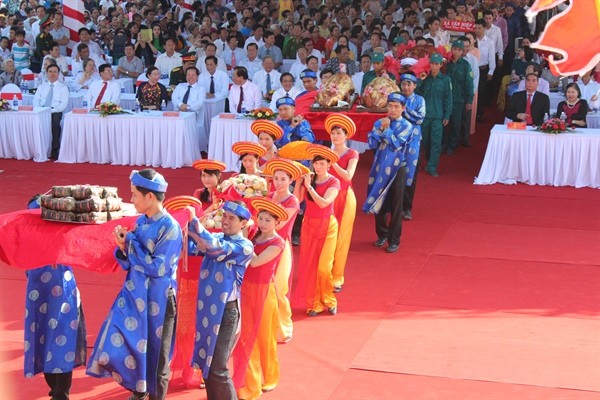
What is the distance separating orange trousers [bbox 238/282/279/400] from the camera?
667 centimetres

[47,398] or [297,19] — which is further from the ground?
[297,19]

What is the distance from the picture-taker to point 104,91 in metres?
15.2

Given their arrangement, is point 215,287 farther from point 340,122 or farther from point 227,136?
point 227,136

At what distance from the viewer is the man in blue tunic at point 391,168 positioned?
1012 centimetres

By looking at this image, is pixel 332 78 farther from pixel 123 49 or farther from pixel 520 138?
pixel 123 49

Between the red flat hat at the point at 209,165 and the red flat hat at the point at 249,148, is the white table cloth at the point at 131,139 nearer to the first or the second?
the red flat hat at the point at 249,148

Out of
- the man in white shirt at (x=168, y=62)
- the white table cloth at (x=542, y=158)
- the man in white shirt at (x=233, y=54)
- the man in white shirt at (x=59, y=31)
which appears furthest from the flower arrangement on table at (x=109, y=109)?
the man in white shirt at (x=59, y=31)

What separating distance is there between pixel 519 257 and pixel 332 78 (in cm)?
319

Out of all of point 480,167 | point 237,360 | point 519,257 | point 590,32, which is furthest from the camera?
point 480,167

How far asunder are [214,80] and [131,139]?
189cm

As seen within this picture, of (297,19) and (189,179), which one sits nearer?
(189,179)

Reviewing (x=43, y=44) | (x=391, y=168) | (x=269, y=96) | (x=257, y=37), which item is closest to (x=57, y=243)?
(x=391, y=168)

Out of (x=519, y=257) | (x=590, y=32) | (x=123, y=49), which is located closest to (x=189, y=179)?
(x=519, y=257)

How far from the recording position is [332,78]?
11.9 m
